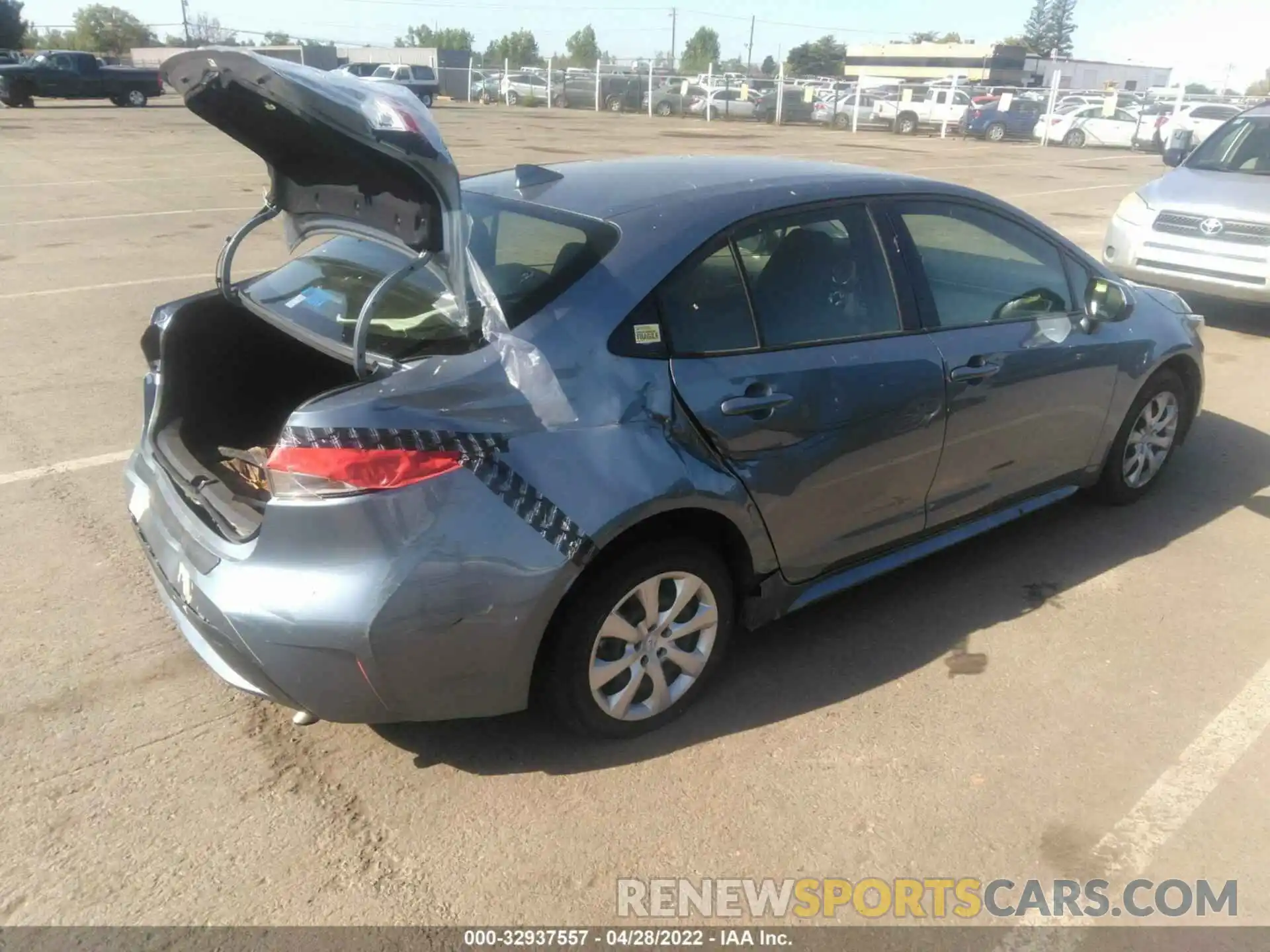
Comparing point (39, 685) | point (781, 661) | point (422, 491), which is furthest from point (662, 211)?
point (39, 685)

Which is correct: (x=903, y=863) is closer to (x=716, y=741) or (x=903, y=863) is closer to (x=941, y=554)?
(x=716, y=741)

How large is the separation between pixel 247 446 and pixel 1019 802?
2.87 m

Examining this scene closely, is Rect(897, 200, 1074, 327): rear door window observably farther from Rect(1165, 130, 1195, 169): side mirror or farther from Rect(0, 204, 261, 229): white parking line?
Rect(0, 204, 261, 229): white parking line

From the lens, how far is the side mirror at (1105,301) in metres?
4.18

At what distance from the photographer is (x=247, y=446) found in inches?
147

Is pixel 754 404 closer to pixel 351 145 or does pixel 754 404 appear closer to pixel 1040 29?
pixel 351 145

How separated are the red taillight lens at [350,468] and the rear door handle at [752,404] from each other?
871mm

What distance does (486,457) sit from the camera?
2.52 metres

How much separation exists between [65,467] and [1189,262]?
807 centimetres

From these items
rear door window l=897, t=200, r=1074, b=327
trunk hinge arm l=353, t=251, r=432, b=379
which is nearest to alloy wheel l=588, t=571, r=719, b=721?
trunk hinge arm l=353, t=251, r=432, b=379

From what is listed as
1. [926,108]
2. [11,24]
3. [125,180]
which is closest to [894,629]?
[125,180]

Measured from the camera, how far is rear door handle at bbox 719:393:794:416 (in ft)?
9.66

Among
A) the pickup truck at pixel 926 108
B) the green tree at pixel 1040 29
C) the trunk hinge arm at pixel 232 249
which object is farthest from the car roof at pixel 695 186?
the green tree at pixel 1040 29

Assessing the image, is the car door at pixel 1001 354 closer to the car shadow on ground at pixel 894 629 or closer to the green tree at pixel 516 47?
the car shadow on ground at pixel 894 629
